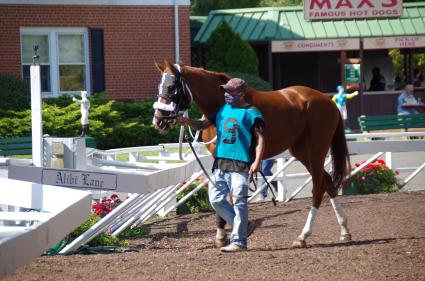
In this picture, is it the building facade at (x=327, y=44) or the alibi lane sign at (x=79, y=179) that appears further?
the building facade at (x=327, y=44)

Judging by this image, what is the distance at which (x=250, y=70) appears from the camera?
30.7 meters

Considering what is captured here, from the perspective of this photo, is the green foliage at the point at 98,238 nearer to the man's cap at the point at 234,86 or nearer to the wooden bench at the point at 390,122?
the man's cap at the point at 234,86

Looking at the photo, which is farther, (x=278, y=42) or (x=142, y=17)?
(x=278, y=42)

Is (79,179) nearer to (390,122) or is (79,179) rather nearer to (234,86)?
Answer: (234,86)

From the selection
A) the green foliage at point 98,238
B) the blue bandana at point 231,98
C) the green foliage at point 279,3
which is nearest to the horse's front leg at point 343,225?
the blue bandana at point 231,98

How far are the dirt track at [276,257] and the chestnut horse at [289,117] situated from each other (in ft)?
1.79

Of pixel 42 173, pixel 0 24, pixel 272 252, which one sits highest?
pixel 0 24

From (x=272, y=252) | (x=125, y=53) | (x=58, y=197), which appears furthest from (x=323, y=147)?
(x=125, y=53)

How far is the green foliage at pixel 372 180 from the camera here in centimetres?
1548

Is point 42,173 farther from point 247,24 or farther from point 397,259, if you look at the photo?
point 247,24

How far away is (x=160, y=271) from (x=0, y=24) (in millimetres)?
19954

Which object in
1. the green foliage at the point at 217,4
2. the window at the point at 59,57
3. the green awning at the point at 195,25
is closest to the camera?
the window at the point at 59,57

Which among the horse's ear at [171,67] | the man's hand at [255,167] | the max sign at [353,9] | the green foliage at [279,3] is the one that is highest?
the green foliage at [279,3]

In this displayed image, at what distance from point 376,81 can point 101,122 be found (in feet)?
48.0
